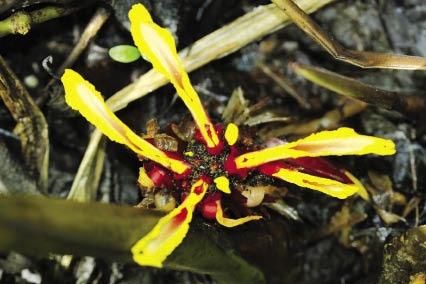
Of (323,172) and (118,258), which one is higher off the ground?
(118,258)

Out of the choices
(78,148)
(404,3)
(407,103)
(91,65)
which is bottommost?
(407,103)

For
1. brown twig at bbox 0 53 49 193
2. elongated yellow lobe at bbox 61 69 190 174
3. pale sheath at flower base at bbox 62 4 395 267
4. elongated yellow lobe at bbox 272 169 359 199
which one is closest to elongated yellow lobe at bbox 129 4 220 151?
pale sheath at flower base at bbox 62 4 395 267

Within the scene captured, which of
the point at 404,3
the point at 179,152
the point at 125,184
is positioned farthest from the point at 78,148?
the point at 404,3

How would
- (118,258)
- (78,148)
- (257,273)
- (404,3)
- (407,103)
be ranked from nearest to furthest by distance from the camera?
1. (118,258)
2. (257,273)
3. (407,103)
4. (78,148)
5. (404,3)

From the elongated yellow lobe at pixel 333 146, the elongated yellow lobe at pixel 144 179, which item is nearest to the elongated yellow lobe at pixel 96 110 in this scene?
the elongated yellow lobe at pixel 144 179

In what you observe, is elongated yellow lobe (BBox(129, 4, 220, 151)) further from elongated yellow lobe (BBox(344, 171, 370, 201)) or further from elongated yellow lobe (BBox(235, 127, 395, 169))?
elongated yellow lobe (BBox(344, 171, 370, 201))

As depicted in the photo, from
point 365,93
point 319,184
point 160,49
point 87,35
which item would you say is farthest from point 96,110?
point 365,93

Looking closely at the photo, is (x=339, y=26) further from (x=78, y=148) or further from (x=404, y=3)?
(x=78, y=148)
